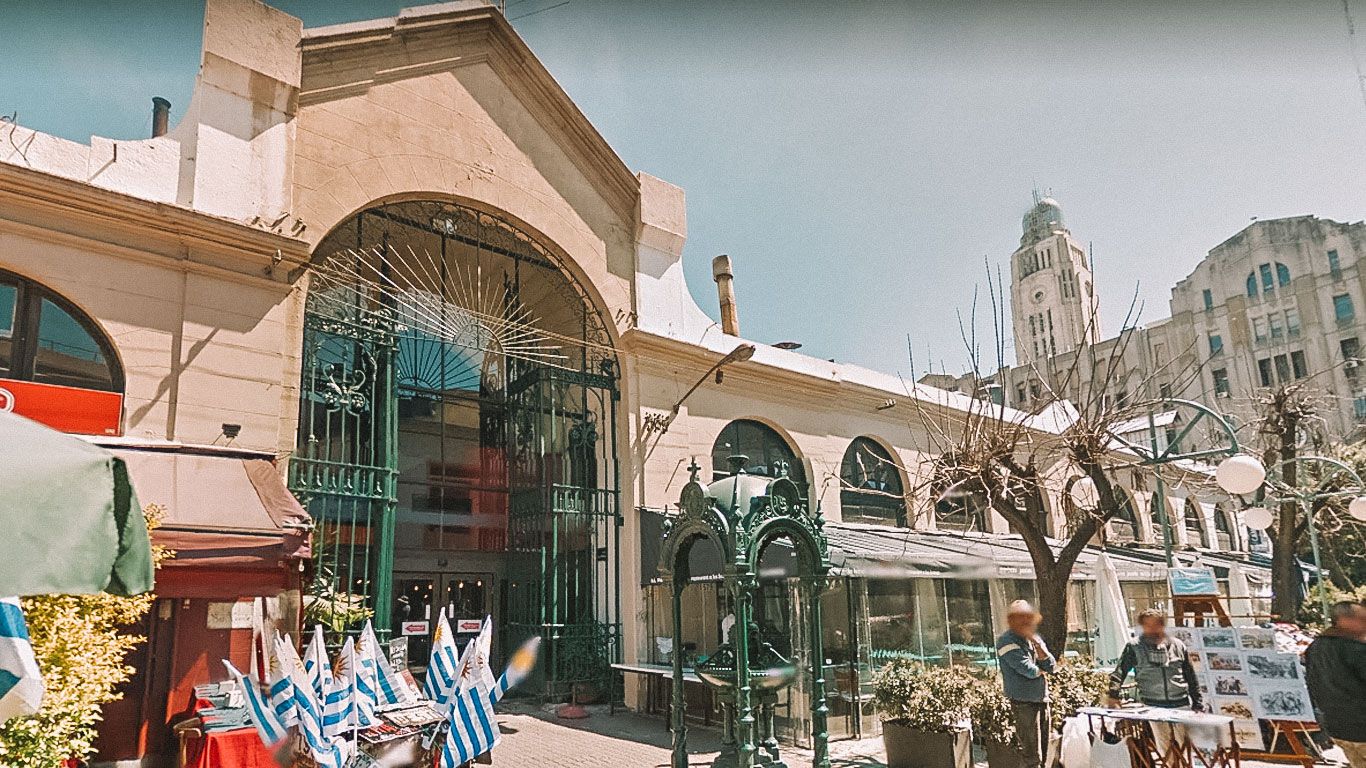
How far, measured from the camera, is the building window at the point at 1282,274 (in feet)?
182

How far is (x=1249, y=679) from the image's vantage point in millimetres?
8234

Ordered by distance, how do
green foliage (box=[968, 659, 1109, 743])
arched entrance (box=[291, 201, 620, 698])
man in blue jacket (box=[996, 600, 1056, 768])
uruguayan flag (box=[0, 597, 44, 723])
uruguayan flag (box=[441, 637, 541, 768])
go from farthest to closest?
arched entrance (box=[291, 201, 620, 698]), green foliage (box=[968, 659, 1109, 743]), man in blue jacket (box=[996, 600, 1056, 768]), uruguayan flag (box=[441, 637, 541, 768]), uruguayan flag (box=[0, 597, 44, 723])

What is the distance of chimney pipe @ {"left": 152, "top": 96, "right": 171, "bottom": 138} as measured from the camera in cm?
1365

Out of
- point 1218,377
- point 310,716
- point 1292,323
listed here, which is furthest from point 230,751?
point 1292,323

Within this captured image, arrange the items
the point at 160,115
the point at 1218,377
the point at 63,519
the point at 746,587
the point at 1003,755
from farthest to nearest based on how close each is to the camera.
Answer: the point at 1218,377
the point at 160,115
the point at 1003,755
the point at 746,587
the point at 63,519

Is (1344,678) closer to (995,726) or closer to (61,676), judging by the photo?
(995,726)

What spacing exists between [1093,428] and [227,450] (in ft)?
36.7

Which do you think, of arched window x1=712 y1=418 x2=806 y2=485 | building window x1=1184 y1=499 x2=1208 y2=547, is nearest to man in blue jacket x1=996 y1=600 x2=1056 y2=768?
arched window x1=712 y1=418 x2=806 y2=485

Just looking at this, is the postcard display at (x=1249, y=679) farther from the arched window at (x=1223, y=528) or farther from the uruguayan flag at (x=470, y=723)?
the arched window at (x=1223, y=528)

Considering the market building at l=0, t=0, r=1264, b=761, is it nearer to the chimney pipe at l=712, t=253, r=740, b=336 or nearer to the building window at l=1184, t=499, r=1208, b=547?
the chimney pipe at l=712, t=253, r=740, b=336

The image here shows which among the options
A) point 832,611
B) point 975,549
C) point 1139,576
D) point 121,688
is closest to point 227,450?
point 121,688

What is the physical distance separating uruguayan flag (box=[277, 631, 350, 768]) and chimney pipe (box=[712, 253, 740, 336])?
1333 cm

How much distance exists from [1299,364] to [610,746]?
196 ft

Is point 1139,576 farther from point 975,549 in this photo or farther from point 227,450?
point 227,450
